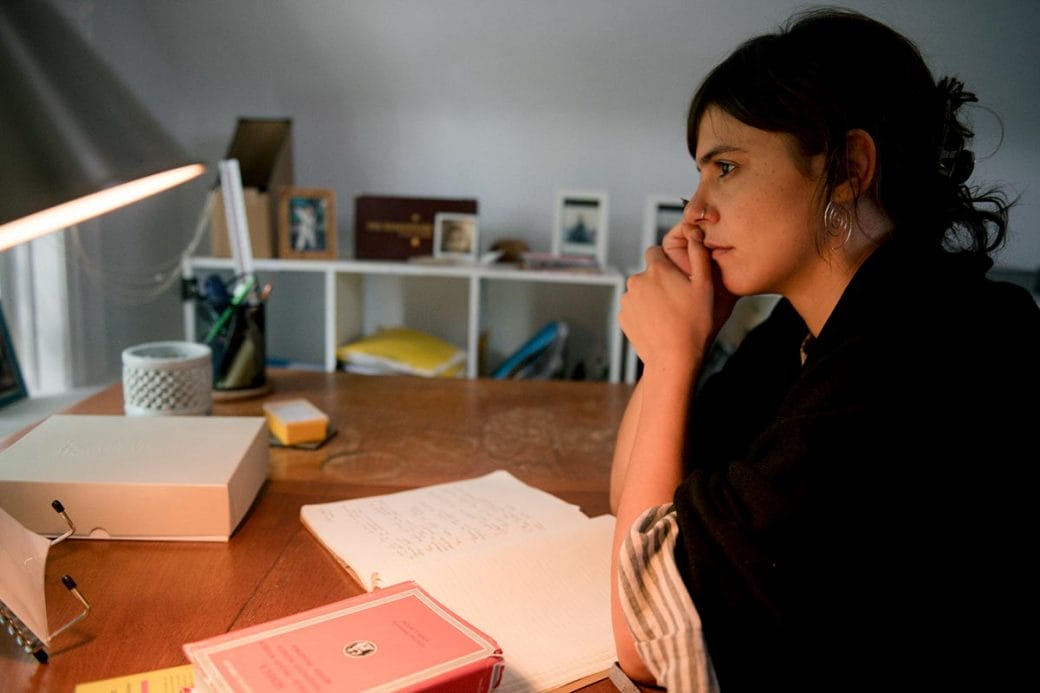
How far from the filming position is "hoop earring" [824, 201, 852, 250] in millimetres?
734

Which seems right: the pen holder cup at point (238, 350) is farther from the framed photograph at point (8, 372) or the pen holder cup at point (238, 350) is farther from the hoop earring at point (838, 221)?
the hoop earring at point (838, 221)

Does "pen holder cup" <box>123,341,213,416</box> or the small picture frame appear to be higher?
the small picture frame

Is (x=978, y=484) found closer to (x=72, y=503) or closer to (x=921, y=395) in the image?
(x=921, y=395)

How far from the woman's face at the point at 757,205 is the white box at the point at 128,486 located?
58cm

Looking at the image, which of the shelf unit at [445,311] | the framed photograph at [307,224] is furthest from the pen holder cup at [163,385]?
the shelf unit at [445,311]

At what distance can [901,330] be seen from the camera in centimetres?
61

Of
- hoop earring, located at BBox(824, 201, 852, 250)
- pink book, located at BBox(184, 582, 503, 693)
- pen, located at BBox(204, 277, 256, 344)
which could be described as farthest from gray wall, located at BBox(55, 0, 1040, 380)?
pink book, located at BBox(184, 582, 503, 693)

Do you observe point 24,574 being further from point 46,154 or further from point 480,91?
point 480,91

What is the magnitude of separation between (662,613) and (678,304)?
0.38 m

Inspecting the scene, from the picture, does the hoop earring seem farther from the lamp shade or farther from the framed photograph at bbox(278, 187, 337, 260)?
the framed photograph at bbox(278, 187, 337, 260)

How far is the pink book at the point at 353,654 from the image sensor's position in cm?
49

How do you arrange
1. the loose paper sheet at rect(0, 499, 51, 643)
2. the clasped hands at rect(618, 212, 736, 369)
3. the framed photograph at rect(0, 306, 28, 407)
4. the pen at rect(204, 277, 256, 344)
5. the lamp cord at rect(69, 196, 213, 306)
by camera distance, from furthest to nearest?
the lamp cord at rect(69, 196, 213, 306) < the framed photograph at rect(0, 306, 28, 407) < the pen at rect(204, 277, 256, 344) < the clasped hands at rect(618, 212, 736, 369) < the loose paper sheet at rect(0, 499, 51, 643)

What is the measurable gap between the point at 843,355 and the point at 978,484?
137 mm

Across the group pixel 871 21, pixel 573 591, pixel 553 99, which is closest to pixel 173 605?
pixel 573 591
